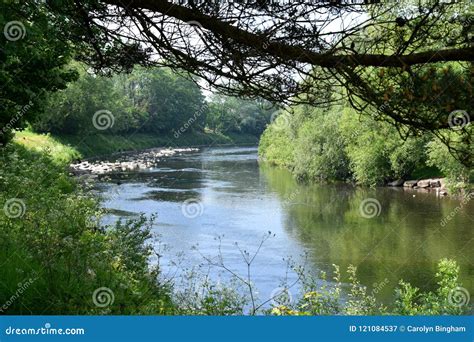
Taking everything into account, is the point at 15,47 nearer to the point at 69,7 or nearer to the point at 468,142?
the point at 69,7

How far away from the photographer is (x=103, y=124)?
56719mm

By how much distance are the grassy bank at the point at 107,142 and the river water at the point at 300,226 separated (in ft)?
22.5

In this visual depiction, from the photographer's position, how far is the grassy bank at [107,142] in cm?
3816

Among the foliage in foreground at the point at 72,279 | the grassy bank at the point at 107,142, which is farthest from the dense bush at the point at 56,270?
the grassy bank at the point at 107,142

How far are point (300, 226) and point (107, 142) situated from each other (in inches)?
1478

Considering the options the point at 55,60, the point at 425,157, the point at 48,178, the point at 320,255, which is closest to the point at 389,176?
the point at 425,157

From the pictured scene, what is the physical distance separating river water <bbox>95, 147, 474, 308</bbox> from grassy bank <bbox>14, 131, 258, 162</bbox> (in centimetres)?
686

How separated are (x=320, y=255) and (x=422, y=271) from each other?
2805 millimetres

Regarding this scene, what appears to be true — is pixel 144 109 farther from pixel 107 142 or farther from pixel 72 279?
pixel 72 279

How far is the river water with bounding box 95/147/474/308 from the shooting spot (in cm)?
1488

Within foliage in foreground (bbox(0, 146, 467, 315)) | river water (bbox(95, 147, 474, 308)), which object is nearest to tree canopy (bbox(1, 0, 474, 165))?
foliage in foreground (bbox(0, 146, 467, 315))

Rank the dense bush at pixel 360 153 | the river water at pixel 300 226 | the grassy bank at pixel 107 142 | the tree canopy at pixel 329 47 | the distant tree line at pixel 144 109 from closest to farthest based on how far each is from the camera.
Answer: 1. the tree canopy at pixel 329 47
2. the river water at pixel 300 226
3. the dense bush at pixel 360 153
4. the grassy bank at pixel 107 142
5. the distant tree line at pixel 144 109

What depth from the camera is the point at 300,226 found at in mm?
20719

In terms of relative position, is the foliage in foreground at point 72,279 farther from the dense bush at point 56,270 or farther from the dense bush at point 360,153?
the dense bush at point 360,153
